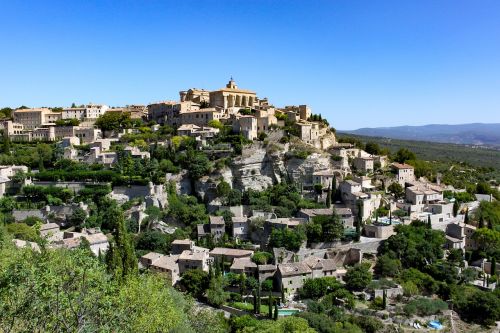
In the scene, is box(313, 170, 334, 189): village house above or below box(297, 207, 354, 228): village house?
above

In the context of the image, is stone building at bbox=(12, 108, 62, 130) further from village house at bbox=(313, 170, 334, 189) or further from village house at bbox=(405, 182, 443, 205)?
village house at bbox=(405, 182, 443, 205)

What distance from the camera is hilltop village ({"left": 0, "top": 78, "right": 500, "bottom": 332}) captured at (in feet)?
111

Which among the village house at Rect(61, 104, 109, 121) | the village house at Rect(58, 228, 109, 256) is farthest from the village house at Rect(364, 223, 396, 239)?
the village house at Rect(61, 104, 109, 121)

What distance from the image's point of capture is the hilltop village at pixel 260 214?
33.9 meters

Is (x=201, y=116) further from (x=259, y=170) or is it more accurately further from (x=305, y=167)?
(x=305, y=167)

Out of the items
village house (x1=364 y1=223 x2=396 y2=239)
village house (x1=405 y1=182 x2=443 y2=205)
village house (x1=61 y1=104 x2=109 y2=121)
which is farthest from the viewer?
village house (x1=61 y1=104 x2=109 y2=121)

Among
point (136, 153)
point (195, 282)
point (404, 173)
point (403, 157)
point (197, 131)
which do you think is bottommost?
point (195, 282)

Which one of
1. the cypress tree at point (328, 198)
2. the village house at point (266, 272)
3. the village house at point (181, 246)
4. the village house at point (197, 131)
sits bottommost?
the village house at point (266, 272)

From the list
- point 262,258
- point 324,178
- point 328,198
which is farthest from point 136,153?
point 328,198

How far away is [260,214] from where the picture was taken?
141 feet

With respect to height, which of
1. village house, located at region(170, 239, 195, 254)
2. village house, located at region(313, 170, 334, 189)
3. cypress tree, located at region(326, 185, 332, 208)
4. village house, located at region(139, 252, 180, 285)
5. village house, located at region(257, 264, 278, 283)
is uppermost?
village house, located at region(313, 170, 334, 189)

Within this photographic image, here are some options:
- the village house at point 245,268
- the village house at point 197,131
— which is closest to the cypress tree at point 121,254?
the village house at point 245,268

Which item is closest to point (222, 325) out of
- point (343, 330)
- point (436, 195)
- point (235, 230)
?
point (343, 330)

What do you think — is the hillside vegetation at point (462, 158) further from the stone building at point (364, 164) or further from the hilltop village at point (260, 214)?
the hilltop village at point (260, 214)
